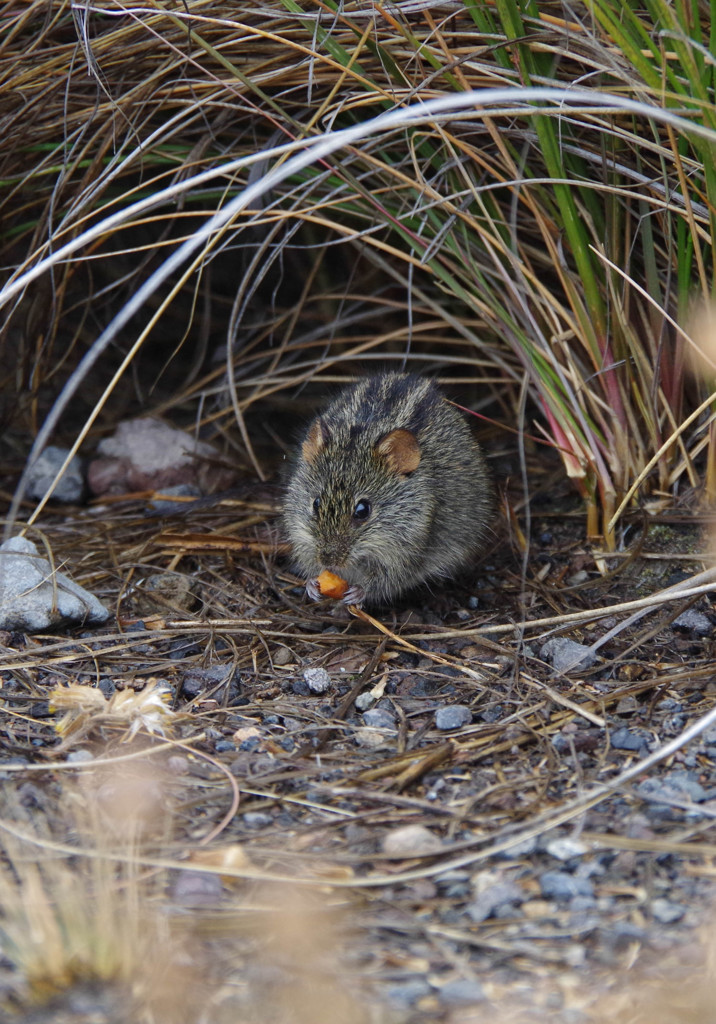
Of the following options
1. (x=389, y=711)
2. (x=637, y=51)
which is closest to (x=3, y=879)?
(x=389, y=711)

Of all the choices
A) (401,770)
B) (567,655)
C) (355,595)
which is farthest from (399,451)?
(401,770)

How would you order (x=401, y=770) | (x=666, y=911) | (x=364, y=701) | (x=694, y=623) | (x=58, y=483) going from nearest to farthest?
(x=666, y=911) → (x=401, y=770) → (x=364, y=701) → (x=694, y=623) → (x=58, y=483)

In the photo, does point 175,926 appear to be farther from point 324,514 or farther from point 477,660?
point 324,514

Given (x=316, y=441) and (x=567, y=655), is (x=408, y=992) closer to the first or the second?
(x=567, y=655)

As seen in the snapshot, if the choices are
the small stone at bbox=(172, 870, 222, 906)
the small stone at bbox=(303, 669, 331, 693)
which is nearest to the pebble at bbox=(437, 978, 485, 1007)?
the small stone at bbox=(172, 870, 222, 906)

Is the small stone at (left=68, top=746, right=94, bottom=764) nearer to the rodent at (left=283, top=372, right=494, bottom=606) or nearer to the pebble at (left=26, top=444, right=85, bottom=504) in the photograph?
the rodent at (left=283, top=372, right=494, bottom=606)

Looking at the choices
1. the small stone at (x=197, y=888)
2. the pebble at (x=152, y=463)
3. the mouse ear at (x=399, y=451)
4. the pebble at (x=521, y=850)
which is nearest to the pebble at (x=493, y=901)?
the pebble at (x=521, y=850)

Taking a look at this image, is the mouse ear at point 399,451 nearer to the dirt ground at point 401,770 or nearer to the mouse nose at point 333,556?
the mouse nose at point 333,556
